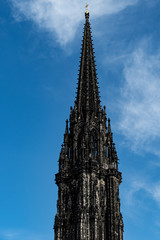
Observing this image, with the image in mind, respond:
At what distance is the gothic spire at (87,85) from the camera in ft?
228

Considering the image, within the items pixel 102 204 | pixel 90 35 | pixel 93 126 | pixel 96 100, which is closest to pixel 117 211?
pixel 102 204

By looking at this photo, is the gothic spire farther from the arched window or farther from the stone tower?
the arched window

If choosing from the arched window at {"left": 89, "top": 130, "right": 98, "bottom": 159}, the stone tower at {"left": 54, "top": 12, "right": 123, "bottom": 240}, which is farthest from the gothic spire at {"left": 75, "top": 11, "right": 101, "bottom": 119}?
the arched window at {"left": 89, "top": 130, "right": 98, "bottom": 159}

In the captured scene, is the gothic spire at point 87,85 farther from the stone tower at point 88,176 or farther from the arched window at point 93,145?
the arched window at point 93,145

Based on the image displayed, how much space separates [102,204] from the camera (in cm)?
5922

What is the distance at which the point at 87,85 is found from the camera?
7131 cm

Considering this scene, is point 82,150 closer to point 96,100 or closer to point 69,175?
point 69,175

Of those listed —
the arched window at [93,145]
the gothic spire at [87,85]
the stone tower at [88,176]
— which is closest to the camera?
the stone tower at [88,176]

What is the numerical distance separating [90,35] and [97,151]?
2221cm

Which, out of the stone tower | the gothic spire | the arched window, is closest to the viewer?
the stone tower

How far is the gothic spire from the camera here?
6938 centimetres

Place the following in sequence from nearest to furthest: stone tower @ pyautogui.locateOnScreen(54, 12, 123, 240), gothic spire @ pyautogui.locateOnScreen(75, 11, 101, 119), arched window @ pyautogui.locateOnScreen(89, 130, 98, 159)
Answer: stone tower @ pyautogui.locateOnScreen(54, 12, 123, 240) → arched window @ pyautogui.locateOnScreen(89, 130, 98, 159) → gothic spire @ pyautogui.locateOnScreen(75, 11, 101, 119)

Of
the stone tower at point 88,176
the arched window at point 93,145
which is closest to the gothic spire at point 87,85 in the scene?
the stone tower at point 88,176

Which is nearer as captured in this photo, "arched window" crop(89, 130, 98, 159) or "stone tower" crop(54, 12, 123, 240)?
"stone tower" crop(54, 12, 123, 240)
